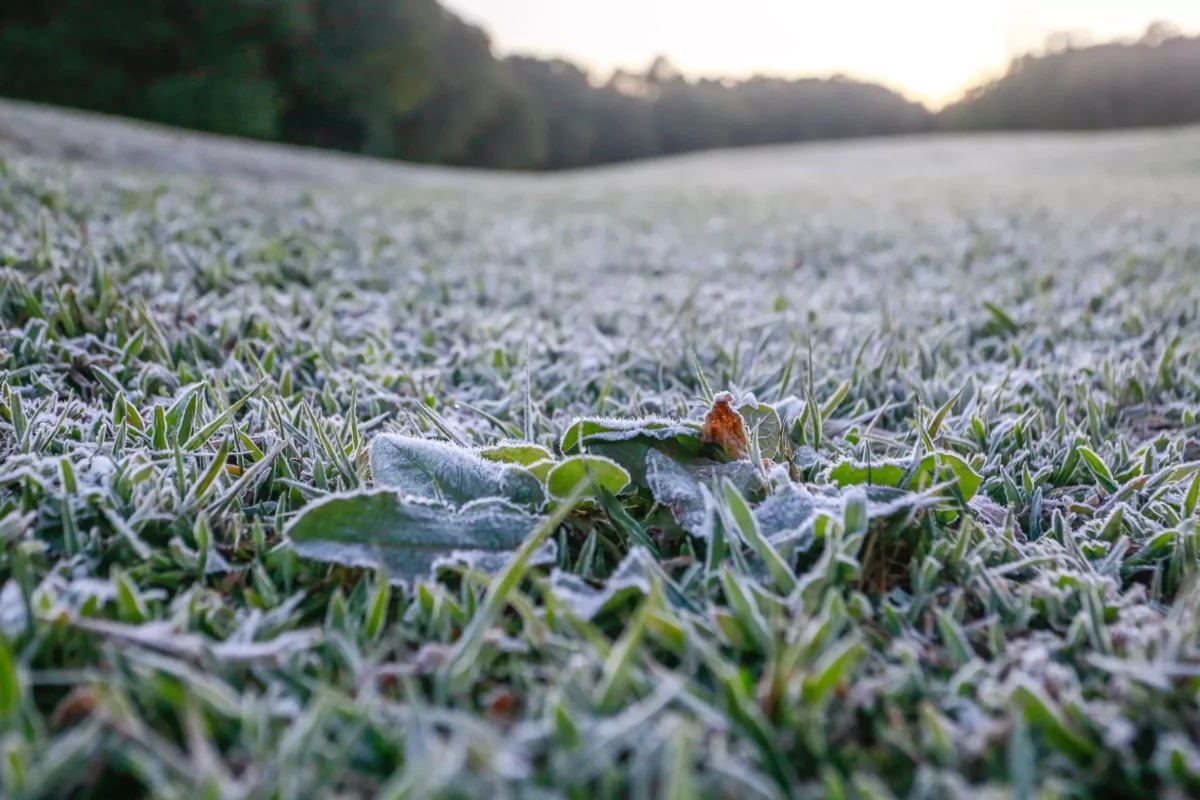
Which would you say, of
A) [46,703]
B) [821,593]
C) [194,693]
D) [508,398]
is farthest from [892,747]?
[508,398]

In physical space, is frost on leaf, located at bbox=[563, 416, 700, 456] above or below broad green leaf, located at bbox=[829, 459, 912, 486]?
above

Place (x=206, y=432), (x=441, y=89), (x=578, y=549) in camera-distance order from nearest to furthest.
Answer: (x=578, y=549) < (x=206, y=432) < (x=441, y=89)

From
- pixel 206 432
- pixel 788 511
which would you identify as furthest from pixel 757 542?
pixel 206 432

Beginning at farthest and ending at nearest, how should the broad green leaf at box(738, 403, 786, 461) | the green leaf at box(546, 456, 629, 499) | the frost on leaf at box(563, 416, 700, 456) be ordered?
the broad green leaf at box(738, 403, 786, 461) → the frost on leaf at box(563, 416, 700, 456) → the green leaf at box(546, 456, 629, 499)

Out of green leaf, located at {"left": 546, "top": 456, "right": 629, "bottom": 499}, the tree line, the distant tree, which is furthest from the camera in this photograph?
the distant tree

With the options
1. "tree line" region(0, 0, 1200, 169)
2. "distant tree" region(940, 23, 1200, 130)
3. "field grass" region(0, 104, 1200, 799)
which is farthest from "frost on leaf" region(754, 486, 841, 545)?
"distant tree" region(940, 23, 1200, 130)

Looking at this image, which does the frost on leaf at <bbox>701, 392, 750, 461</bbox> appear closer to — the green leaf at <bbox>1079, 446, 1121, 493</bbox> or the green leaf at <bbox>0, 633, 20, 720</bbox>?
the green leaf at <bbox>1079, 446, 1121, 493</bbox>

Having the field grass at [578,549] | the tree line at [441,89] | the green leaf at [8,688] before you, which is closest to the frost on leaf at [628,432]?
the field grass at [578,549]

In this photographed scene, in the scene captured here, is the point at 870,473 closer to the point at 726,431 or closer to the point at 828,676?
the point at 726,431
